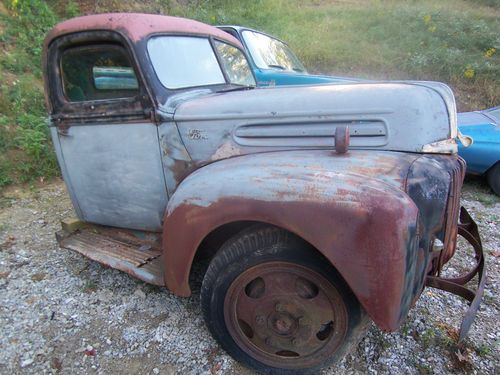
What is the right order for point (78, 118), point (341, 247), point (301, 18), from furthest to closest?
point (301, 18), point (78, 118), point (341, 247)

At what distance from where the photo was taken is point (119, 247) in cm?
271

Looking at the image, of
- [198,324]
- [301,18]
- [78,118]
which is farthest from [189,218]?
[301,18]

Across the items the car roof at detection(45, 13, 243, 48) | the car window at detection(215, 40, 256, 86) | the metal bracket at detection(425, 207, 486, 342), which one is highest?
the car roof at detection(45, 13, 243, 48)

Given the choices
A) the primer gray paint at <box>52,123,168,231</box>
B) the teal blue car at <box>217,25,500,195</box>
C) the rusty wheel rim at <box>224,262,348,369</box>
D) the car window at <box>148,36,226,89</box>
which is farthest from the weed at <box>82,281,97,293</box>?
the teal blue car at <box>217,25,500,195</box>

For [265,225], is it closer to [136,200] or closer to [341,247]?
[341,247]

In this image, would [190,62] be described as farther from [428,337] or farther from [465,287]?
[428,337]

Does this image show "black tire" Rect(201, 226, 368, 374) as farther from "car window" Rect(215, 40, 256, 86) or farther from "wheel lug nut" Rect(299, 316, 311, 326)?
"car window" Rect(215, 40, 256, 86)

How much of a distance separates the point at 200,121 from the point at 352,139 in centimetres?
91

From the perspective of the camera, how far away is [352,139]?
2041 mm

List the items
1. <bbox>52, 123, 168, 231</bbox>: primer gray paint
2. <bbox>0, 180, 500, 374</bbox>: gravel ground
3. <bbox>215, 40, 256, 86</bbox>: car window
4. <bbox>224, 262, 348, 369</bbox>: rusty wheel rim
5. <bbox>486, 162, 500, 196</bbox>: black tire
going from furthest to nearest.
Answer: <bbox>486, 162, 500, 196</bbox>: black tire
<bbox>215, 40, 256, 86</bbox>: car window
<bbox>52, 123, 168, 231</bbox>: primer gray paint
<bbox>0, 180, 500, 374</bbox>: gravel ground
<bbox>224, 262, 348, 369</bbox>: rusty wheel rim

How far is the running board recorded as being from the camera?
94.0 inches

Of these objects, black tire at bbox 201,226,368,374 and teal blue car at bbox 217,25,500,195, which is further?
teal blue car at bbox 217,25,500,195

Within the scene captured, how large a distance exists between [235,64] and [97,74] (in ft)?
3.75

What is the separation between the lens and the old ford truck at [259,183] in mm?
1592
